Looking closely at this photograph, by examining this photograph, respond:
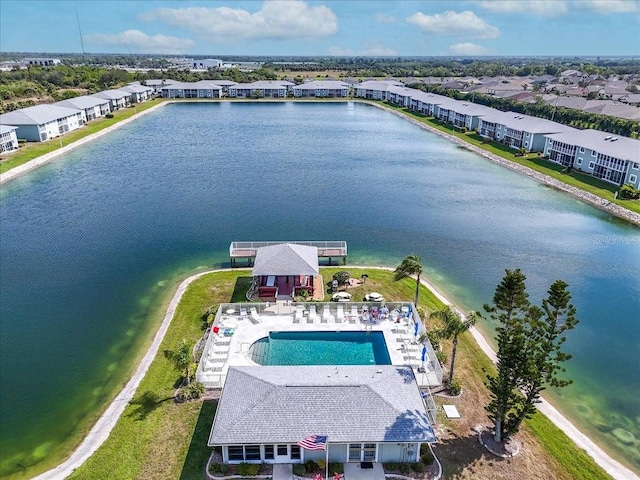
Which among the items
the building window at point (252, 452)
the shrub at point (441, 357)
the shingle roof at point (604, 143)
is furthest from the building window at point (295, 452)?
the shingle roof at point (604, 143)

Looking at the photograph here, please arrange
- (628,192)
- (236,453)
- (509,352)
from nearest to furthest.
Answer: (236,453) → (509,352) → (628,192)

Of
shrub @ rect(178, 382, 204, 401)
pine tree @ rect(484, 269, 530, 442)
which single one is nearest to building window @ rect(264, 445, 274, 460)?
shrub @ rect(178, 382, 204, 401)

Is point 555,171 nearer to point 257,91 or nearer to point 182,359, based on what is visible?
point 182,359

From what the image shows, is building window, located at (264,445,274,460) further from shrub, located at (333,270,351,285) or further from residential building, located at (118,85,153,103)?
residential building, located at (118,85,153,103)

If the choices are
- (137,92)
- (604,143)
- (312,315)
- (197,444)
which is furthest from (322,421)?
(137,92)

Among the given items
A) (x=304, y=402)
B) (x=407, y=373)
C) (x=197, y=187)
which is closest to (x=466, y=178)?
(x=197, y=187)

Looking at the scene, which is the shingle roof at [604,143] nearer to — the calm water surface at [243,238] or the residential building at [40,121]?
the calm water surface at [243,238]
